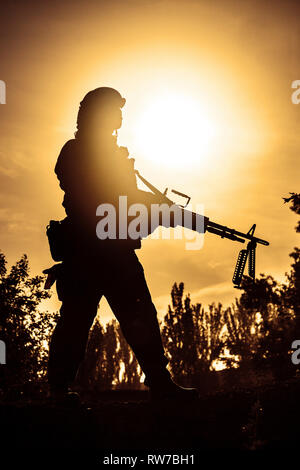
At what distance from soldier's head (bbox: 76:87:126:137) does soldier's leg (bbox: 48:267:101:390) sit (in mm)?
1502

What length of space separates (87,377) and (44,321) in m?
21.1

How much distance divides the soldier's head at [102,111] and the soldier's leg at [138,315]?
4.52ft

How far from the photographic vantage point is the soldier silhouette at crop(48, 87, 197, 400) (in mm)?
4020

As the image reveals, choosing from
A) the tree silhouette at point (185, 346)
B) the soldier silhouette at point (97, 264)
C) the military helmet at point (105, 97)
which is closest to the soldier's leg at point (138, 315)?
the soldier silhouette at point (97, 264)

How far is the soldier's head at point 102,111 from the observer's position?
14.4 ft

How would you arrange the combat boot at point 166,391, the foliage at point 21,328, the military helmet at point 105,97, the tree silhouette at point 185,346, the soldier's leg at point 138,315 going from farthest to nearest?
the tree silhouette at point 185,346
the foliage at point 21,328
the military helmet at point 105,97
the soldier's leg at point 138,315
the combat boot at point 166,391

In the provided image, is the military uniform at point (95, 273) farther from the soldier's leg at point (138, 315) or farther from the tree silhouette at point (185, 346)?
the tree silhouette at point (185, 346)

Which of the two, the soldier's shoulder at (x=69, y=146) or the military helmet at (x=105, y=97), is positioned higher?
the military helmet at (x=105, y=97)

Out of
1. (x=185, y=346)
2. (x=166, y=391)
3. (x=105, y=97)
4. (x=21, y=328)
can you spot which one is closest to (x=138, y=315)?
(x=166, y=391)

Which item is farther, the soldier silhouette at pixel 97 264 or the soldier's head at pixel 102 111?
the soldier's head at pixel 102 111

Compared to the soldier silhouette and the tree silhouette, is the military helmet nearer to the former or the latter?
the soldier silhouette

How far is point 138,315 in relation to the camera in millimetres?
4078

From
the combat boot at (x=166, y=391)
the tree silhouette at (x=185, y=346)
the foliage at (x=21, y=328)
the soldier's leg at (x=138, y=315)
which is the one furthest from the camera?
the tree silhouette at (x=185, y=346)

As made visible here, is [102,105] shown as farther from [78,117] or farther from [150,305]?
[150,305]
